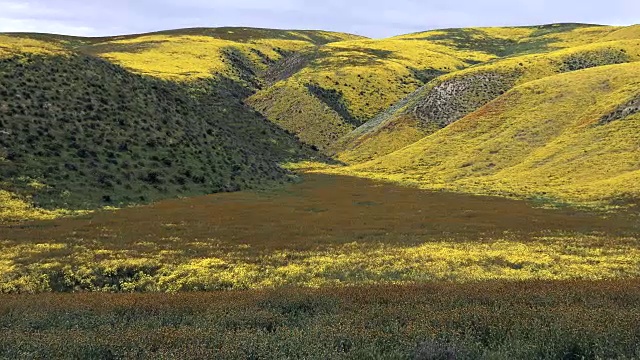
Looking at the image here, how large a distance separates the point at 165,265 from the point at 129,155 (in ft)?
144

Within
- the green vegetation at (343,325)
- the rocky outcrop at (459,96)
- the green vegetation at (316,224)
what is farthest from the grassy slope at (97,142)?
the rocky outcrop at (459,96)

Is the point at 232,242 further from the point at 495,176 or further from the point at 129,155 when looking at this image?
the point at 495,176

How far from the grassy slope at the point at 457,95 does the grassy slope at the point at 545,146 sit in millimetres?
17489

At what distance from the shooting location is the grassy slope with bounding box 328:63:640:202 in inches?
2591

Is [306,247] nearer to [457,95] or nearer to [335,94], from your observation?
[457,95]

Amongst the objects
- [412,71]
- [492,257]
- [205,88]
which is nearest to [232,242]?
[492,257]

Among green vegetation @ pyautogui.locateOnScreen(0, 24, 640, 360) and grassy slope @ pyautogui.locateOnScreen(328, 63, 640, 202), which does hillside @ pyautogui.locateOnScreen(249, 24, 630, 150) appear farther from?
grassy slope @ pyautogui.locateOnScreen(328, 63, 640, 202)

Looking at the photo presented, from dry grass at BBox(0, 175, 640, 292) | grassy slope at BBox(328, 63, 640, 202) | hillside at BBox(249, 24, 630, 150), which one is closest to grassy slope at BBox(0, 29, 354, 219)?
dry grass at BBox(0, 175, 640, 292)

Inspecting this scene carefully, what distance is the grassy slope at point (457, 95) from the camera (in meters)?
132

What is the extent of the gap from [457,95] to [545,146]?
56.6 metres

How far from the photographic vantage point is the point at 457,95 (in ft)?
456

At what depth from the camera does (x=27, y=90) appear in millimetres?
68000

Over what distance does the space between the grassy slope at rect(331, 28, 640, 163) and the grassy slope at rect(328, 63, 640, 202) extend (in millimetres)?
17489

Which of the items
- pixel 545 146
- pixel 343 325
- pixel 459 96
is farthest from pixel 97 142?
pixel 459 96
